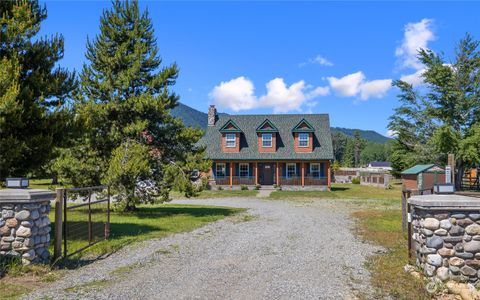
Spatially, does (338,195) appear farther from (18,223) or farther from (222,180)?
(18,223)

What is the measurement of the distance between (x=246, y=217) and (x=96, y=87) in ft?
30.9

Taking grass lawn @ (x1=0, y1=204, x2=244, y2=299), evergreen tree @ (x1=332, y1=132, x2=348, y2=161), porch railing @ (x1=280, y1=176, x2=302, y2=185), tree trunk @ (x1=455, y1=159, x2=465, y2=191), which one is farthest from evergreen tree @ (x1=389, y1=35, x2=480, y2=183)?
evergreen tree @ (x1=332, y1=132, x2=348, y2=161)

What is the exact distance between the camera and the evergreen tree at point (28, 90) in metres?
Answer: 9.91

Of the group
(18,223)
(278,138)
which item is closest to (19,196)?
(18,223)

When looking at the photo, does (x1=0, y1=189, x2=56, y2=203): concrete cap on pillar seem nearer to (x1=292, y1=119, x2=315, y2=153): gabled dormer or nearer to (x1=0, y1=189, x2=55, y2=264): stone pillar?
(x1=0, y1=189, x2=55, y2=264): stone pillar

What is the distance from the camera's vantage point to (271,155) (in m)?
38.1

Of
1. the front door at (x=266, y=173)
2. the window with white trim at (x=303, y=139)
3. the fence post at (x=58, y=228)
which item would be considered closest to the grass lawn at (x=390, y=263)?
the fence post at (x=58, y=228)

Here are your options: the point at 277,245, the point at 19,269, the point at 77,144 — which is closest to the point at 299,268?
A: the point at 277,245

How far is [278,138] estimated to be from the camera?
3956 centimetres

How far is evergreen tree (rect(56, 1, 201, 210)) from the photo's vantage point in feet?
56.9

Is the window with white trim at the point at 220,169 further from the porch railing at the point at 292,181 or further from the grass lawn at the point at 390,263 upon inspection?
the grass lawn at the point at 390,263

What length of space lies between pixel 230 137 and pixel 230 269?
30795 millimetres

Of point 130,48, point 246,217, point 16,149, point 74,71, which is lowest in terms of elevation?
point 246,217

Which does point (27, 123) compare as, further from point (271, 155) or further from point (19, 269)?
point (271, 155)
